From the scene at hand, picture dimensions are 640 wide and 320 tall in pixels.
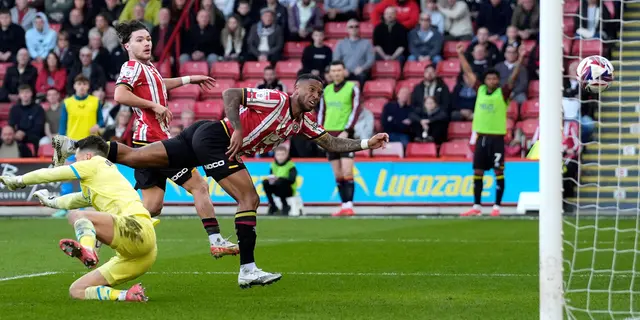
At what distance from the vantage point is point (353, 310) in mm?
7586

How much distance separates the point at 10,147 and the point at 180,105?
11.7ft

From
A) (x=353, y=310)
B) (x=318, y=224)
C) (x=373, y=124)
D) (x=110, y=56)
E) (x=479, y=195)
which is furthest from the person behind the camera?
(x=110, y=56)

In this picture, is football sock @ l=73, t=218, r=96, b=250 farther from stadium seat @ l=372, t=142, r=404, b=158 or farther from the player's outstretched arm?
stadium seat @ l=372, t=142, r=404, b=158

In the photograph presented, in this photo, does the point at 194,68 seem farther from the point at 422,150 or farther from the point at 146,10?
the point at 422,150

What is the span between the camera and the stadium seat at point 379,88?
73.3 ft

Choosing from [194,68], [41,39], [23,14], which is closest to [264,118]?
[194,68]

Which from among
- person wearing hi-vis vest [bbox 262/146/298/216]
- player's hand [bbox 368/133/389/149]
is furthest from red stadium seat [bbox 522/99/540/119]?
player's hand [bbox 368/133/389/149]

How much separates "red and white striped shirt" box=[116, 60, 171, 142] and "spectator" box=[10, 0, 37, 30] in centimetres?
1500

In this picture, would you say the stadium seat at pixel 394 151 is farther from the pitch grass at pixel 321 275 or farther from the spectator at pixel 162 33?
the spectator at pixel 162 33

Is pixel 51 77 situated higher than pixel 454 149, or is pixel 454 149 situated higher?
pixel 51 77

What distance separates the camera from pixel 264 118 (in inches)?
365

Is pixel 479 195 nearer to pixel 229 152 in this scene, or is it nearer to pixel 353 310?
pixel 229 152

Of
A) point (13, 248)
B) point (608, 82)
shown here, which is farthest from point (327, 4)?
point (608, 82)

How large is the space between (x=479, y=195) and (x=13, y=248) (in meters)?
8.18
